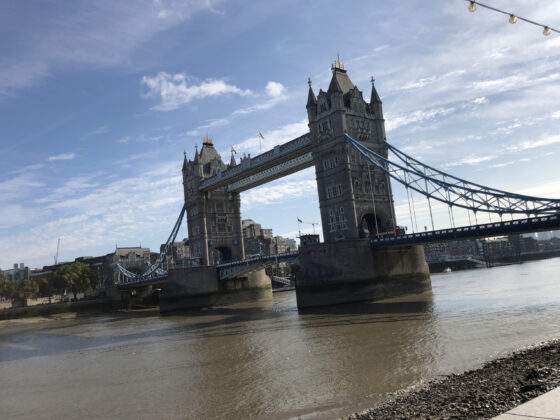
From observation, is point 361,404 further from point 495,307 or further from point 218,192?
point 218,192

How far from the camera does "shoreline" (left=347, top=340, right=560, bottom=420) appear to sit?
31.6 feet

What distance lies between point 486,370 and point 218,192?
6408 centimetres

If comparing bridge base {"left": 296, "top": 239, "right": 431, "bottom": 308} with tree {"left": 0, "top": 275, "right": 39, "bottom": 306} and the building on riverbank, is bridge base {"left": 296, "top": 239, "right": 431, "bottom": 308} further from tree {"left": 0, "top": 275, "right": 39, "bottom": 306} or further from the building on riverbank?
the building on riverbank

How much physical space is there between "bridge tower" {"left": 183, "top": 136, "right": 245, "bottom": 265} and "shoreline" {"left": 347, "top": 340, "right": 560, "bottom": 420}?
6118 centimetres

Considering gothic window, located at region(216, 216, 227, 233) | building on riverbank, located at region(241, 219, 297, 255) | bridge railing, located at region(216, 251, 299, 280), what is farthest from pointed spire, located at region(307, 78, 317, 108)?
building on riverbank, located at region(241, 219, 297, 255)

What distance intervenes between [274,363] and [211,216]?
181ft

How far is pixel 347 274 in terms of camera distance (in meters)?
42.9

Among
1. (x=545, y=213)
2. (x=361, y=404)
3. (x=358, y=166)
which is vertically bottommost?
(x=361, y=404)

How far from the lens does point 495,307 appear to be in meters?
31.1

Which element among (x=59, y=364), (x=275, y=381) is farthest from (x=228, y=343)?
(x=275, y=381)

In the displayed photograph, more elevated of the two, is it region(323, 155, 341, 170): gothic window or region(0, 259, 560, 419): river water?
region(323, 155, 341, 170): gothic window

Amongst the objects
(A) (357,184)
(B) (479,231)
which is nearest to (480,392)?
(B) (479,231)

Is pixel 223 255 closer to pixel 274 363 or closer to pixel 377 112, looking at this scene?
pixel 377 112

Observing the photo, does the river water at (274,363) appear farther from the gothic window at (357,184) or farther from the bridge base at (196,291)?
the bridge base at (196,291)
